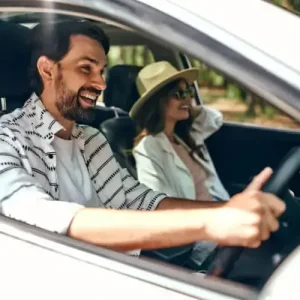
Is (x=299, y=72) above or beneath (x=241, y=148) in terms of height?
above

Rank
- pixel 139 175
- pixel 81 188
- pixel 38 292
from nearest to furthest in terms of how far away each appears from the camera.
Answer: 1. pixel 38 292
2. pixel 81 188
3. pixel 139 175

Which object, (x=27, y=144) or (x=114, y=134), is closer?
(x=27, y=144)

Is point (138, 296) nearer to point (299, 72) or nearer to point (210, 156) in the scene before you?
point (299, 72)

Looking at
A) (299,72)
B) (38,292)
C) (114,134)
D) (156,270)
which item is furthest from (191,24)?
(114,134)

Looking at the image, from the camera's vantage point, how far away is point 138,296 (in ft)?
5.53

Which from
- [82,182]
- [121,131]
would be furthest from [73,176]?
[121,131]

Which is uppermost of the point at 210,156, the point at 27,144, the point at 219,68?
the point at 219,68

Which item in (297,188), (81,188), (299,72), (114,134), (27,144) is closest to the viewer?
(299,72)

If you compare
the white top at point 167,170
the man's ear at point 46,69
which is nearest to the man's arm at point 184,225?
the man's ear at point 46,69

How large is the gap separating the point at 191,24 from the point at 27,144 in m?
0.73

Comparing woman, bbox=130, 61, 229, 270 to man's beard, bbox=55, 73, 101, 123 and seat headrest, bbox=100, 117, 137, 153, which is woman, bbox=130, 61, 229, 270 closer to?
seat headrest, bbox=100, 117, 137, 153

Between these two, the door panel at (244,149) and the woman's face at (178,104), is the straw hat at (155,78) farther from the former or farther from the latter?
the door panel at (244,149)

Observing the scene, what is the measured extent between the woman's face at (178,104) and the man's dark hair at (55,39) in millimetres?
1097

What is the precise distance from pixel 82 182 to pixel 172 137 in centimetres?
129
